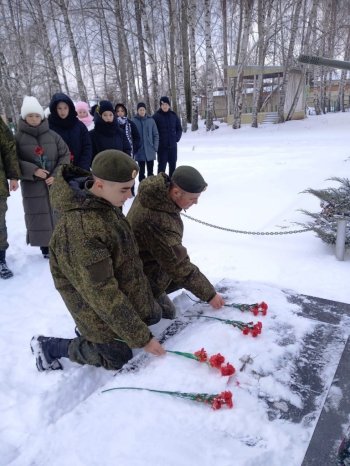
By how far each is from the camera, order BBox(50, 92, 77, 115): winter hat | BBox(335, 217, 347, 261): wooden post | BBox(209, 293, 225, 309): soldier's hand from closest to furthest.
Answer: BBox(209, 293, 225, 309): soldier's hand
BBox(335, 217, 347, 261): wooden post
BBox(50, 92, 77, 115): winter hat

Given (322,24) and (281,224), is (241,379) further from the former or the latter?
(322,24)

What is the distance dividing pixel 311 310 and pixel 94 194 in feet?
5.43

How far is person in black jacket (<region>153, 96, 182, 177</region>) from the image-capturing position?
714 centimetres

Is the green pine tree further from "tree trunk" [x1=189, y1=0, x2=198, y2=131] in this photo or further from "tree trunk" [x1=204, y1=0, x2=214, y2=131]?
"tree trunk" [x1=189, y1=0, x2=198, y2=131]

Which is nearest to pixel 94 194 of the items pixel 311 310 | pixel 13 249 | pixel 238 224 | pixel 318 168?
pixel 311 310

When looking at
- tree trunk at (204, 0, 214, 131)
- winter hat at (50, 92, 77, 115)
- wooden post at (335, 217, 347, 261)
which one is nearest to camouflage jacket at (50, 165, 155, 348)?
wooden post at (335, 217, 347, 261)

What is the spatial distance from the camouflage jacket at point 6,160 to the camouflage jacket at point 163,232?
173cm

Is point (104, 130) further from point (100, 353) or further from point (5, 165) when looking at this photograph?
point (100, 353)

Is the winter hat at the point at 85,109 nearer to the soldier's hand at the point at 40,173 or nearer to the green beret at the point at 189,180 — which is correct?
the soldier's hand at the point at 40,173

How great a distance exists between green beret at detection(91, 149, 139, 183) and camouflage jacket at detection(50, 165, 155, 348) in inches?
5.6

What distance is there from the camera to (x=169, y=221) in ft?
8.56

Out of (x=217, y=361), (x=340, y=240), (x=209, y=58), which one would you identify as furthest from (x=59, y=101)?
(x=209, y=58)

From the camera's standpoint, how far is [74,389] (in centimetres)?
244

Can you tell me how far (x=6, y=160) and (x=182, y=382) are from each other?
2.86 meters
